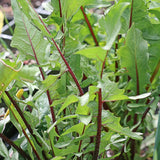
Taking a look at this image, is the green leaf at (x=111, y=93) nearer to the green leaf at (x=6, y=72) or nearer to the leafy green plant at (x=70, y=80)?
the leafy green plant at (x=70, y=80)

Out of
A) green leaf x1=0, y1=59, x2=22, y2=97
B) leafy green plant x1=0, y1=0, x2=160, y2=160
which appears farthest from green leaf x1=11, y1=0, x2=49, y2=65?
green leaf x1=0, y1=59, x2=22, y2=97

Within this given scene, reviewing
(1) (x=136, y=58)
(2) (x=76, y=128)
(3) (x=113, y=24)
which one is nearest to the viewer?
(3) (x=113, y=24)

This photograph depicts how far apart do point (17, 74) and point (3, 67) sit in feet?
0.06

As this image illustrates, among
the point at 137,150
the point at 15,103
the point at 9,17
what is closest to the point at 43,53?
the point at 15,103

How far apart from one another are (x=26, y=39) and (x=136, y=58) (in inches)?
8.0

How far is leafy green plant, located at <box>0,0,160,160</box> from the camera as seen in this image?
37cm

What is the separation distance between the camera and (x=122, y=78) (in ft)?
2.18

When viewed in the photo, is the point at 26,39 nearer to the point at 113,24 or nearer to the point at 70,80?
the point at 70,80

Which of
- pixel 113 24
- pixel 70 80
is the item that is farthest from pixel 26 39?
pixel 113 24

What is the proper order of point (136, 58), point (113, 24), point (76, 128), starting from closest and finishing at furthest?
1. point (113, 24)
2. point (76, 128)
3. point (136, 58)

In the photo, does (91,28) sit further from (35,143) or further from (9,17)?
(9,17)

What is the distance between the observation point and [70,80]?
0.48m

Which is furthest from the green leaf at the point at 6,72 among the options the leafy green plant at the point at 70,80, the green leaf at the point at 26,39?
the green leaf at the point at 26,39

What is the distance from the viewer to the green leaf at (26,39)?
17.7 inches
